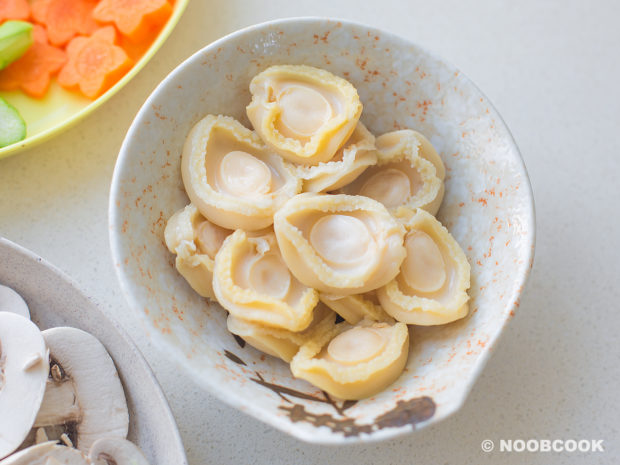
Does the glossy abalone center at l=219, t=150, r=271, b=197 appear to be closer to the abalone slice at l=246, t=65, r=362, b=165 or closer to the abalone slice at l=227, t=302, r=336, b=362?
the abalone slice at l=246, t=65, r=362, b=165

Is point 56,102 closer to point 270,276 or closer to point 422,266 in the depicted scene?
point 270,276

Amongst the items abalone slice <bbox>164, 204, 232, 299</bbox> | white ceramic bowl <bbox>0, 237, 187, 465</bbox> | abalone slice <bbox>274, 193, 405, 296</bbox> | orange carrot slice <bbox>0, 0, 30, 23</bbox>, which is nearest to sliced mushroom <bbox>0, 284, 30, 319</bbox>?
white ceramic bowl <bbox>0, 237, 187, 465</bbox>

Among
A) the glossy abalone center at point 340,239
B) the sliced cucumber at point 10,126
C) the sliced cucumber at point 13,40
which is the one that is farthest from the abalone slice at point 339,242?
the sliced cucumber at point 13,40

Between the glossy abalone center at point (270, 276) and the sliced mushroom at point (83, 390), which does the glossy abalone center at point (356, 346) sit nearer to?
the glossy abalone center at point (270, 276)

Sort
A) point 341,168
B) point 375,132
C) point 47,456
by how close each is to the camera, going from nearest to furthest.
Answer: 1. point 47,456
2. point 341,168
3. point 375,132

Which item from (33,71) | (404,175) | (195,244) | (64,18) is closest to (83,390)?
(195,244)
